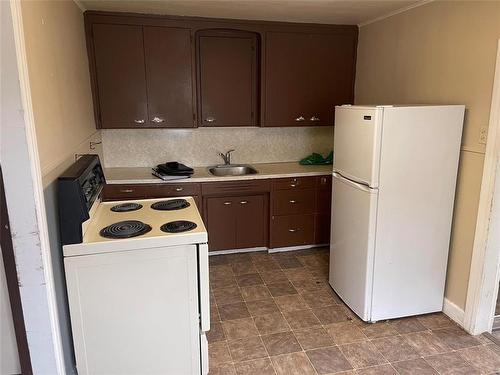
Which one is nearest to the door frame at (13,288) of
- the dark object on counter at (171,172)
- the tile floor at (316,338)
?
the tile floor at (316,338)

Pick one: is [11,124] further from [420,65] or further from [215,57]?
[420,65]

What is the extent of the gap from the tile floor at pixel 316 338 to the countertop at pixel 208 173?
98cm

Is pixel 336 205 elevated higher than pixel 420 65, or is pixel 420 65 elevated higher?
Result: pixel 420 65

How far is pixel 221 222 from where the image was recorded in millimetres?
3773

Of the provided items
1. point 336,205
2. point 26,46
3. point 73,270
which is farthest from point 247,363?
point 26,46

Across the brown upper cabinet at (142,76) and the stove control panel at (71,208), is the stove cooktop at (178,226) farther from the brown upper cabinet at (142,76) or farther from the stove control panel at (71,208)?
the brown upper cabinet at (142,76)

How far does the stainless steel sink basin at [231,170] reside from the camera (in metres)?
4.08

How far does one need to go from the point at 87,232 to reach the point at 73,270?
227 millimetres

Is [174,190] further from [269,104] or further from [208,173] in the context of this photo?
[269,104]

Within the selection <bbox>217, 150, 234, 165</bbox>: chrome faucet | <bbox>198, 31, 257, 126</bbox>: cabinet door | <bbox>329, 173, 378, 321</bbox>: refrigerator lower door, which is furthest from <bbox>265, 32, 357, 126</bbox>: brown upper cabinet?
<bbox>329, 173, 378, 321</bbox>: refrigerator lower door

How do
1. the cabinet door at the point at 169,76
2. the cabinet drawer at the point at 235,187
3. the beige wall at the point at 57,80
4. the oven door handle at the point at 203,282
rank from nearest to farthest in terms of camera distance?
the beige wall at the point at 57,80
the oven door handle at the point at 203,282
the cabinet door at the point at 169,76
the cabinet drawer at the point at 235,187

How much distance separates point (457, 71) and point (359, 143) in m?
0.85

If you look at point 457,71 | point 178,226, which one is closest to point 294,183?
point 457,71

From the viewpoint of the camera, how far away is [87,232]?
196cm
